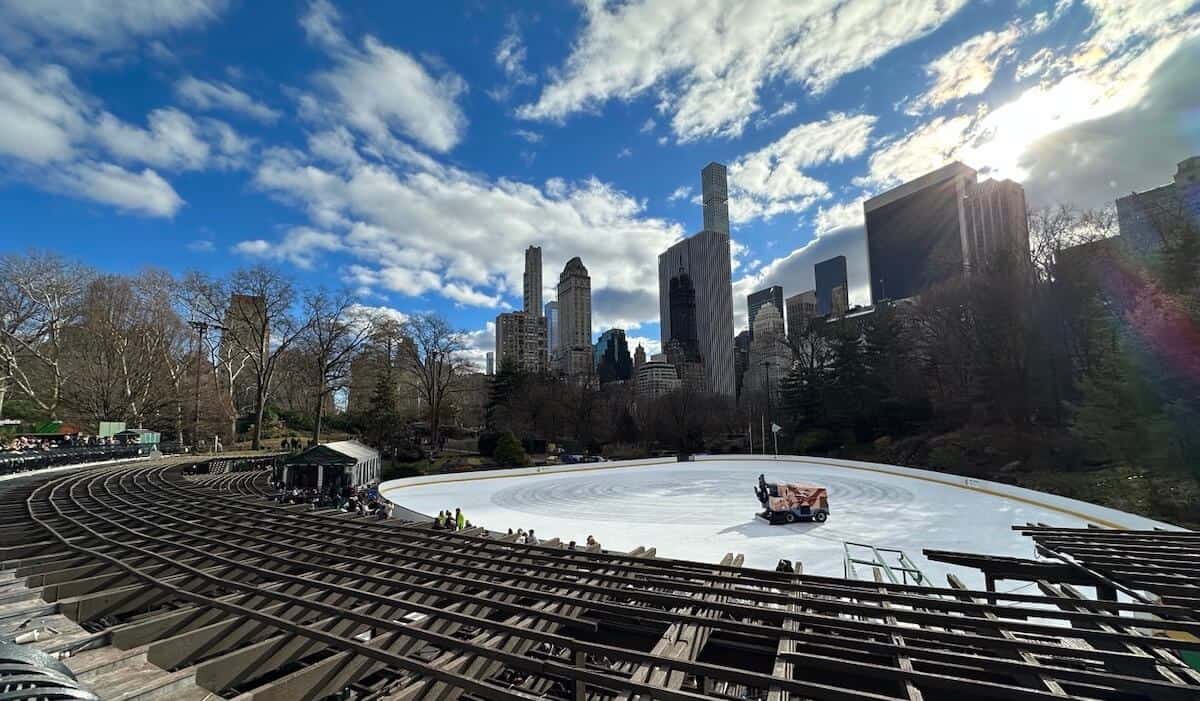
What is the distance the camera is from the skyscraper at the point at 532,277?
188m

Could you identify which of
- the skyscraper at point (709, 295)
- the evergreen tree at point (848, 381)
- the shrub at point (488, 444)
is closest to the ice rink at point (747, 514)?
the shrub at point (488, 444)

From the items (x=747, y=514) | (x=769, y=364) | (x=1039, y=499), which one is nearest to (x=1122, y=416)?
(x=1039, y=499)

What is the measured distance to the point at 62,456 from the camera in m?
18.0

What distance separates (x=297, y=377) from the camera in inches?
2015

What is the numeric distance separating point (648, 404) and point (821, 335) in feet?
63.6

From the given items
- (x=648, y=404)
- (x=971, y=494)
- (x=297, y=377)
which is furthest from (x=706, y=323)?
(x=971, y=494)

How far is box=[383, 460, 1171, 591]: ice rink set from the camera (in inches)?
465

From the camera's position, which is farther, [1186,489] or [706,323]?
[706,323]

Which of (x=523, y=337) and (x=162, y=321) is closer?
(x=162, y=321)

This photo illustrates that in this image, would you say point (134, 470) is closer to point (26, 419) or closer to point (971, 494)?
point (26, 419)

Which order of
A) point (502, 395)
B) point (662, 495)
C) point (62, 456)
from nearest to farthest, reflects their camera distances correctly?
point (62, 456) < point (662, 495) < point (502, 395)

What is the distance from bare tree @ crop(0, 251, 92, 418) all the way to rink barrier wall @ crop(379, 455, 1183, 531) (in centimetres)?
2677

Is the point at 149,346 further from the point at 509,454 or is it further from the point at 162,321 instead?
the point at 509,454

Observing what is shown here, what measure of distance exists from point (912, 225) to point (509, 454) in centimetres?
9143
